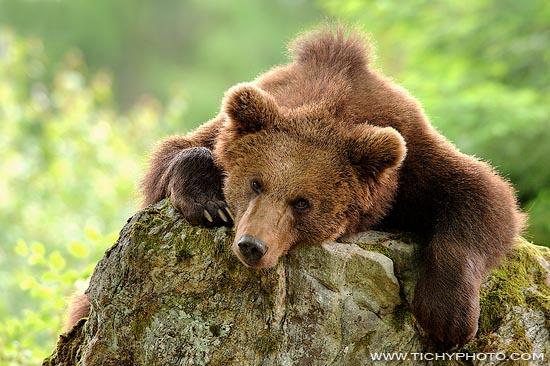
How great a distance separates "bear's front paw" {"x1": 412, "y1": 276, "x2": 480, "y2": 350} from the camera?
17.3 ft

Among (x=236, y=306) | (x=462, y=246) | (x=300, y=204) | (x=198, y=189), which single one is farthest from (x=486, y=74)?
(x=236, y=306)

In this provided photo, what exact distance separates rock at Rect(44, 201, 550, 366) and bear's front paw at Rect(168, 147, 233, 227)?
94 millimetres

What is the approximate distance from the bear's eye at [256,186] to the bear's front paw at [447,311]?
114cm

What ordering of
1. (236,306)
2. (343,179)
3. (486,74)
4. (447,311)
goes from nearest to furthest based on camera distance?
(236,306) < (447,311) < (343,179) < (486,74)

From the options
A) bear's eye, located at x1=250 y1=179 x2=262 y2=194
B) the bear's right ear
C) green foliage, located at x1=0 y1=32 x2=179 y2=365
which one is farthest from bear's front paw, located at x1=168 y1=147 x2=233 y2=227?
green foliage, located at x1=0 y1=32 x2=179 y2=365

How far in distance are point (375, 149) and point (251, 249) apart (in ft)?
3.42

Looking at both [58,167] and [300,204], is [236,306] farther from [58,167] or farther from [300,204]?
[58,167]

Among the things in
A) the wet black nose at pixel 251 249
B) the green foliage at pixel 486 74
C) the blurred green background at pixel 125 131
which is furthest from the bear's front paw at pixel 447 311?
the green foliage at pixel 486 74

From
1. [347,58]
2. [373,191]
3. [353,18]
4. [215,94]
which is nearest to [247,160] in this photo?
[373,191]

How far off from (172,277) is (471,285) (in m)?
1.82

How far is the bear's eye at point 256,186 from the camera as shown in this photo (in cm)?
543

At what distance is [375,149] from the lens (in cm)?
541

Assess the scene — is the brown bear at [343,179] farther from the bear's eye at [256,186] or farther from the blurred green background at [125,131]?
the blurred green background at [125,131]

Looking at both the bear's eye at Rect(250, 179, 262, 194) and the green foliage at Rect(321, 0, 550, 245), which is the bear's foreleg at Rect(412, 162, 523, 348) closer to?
the bear's eye at Rect(250, 179, 262, 194)
